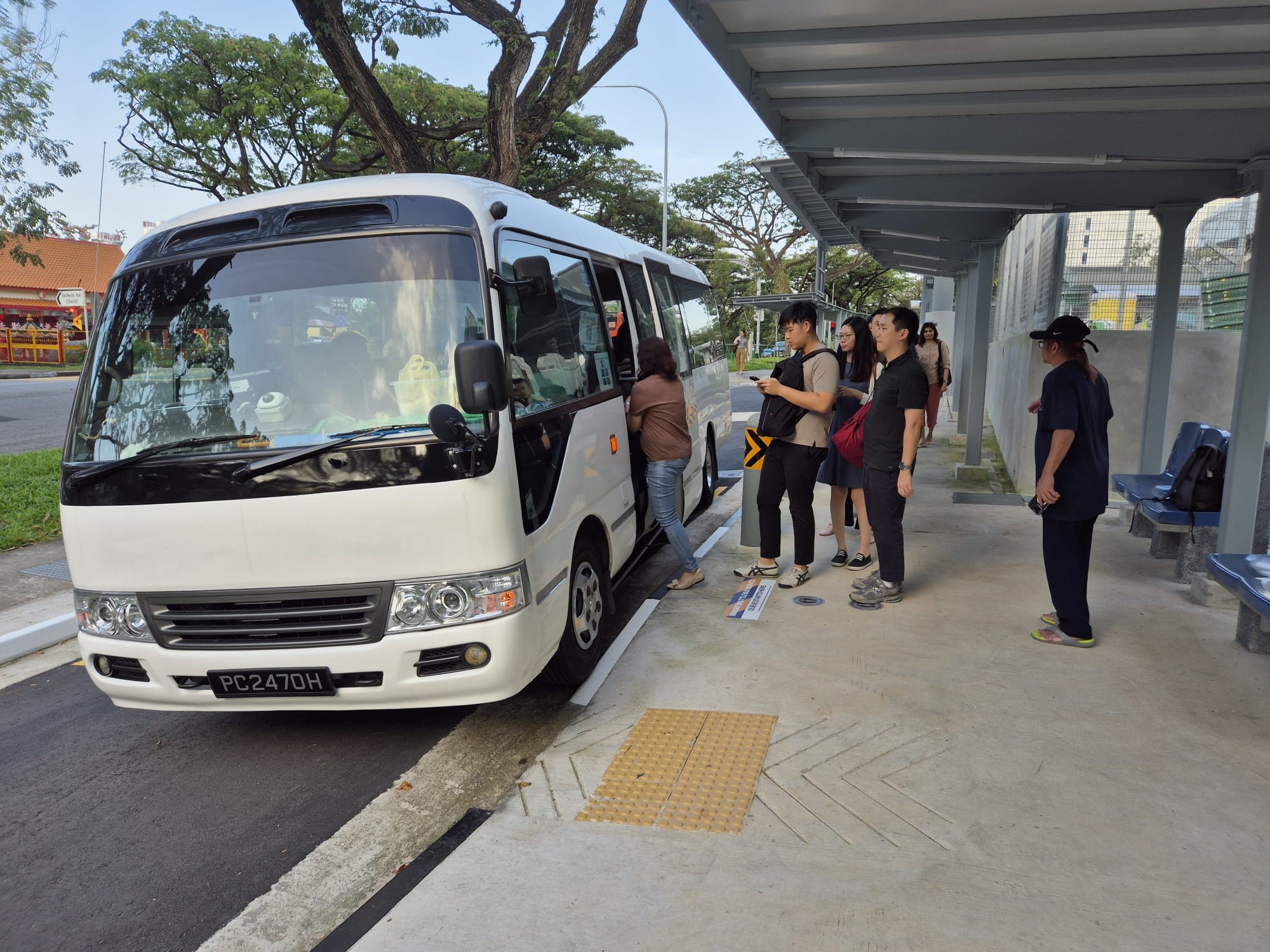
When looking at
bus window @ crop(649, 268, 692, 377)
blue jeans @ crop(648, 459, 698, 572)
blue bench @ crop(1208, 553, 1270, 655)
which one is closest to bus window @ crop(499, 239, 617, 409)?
blue jeans @ crop(648, 459, 698, 572)

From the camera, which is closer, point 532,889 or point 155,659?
point 532,889

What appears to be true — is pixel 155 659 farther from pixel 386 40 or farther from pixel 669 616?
pixel 386 40

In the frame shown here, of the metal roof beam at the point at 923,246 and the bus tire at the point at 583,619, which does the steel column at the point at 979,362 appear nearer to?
the metal roof beam at the point at 923,246

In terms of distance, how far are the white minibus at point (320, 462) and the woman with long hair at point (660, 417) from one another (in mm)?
1535

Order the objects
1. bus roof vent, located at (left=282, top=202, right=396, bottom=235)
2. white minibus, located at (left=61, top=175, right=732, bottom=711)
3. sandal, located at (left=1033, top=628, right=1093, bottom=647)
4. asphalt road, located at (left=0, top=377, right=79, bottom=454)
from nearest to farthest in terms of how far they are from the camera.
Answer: white minibus, located at (left=61, top=175, right=732, bottom=711), bus roof vent, located at (left=282, top=202, right=396, bottom=235), sandal, located at (left=1033, top=628, right=1093, bottom=647), asphalt road, located at (left=0, top=377, right=79, bottom=454)

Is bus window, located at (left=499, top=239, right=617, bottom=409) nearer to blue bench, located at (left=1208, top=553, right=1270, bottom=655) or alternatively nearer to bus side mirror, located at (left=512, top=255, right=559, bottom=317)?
bus side mirror, located at (left=512, top=255, right=559, bottom=317)

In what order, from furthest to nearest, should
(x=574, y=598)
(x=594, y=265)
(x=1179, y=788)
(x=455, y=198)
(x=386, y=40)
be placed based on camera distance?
(x=386, y=40) → (x=594, y=265) → (x=574, y=598) → (x=455, y=198) → (x=1179, y=788)

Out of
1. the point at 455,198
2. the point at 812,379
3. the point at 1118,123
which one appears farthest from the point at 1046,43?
the point at 455,198

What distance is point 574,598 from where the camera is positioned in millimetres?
4562

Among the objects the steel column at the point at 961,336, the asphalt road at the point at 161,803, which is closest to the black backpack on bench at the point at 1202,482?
the asphalt road at the point at 161,803

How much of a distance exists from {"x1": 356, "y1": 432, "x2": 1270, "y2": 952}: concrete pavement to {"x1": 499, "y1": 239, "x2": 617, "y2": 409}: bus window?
61.3 inches

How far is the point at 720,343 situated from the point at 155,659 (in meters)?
7.83

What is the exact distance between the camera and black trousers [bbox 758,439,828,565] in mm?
5805

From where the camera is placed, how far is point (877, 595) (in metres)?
5.62
